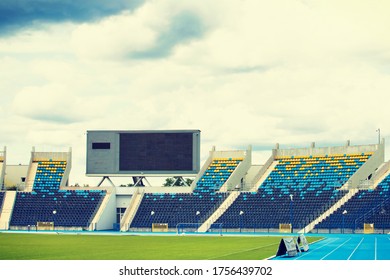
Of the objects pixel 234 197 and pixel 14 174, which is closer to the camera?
pixel 234 197

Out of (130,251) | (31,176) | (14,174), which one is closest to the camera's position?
(130,251)

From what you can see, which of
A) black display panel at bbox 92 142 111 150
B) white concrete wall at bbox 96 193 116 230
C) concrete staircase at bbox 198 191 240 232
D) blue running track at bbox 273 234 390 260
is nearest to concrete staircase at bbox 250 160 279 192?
concrete staircase at bbox 198 191 240 232

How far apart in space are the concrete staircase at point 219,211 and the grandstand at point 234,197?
0.26ft

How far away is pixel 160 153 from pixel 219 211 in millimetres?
7377

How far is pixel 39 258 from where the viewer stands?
31609 mm

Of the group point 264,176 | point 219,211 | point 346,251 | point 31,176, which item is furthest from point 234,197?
point 346,251

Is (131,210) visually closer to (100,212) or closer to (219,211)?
(100,212)

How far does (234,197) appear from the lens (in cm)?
6366

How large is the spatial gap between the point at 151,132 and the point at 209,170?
6.28 metres

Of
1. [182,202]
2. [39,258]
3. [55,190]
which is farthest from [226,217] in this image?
[39,258]

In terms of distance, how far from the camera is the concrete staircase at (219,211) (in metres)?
60.9

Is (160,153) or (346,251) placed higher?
(160,153)

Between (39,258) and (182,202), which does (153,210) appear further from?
(39,258)

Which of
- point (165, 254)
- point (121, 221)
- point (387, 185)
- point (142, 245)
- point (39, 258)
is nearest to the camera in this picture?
point (39, 258)
